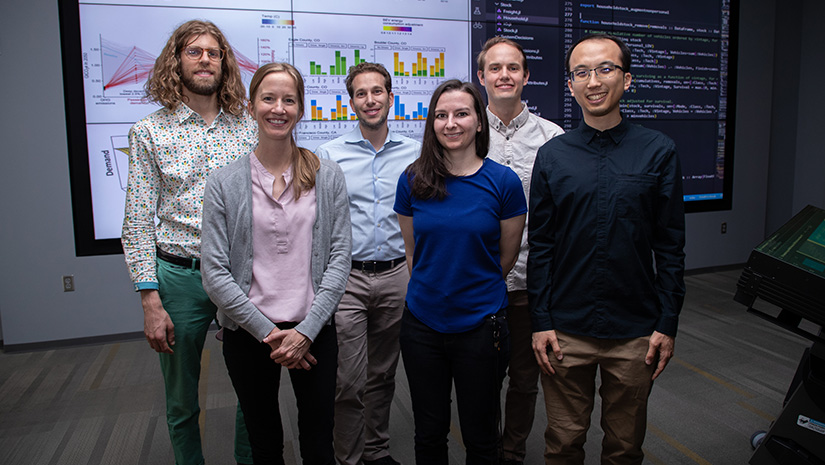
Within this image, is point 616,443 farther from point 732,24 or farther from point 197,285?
point 732,24

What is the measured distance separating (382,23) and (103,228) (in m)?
2.35

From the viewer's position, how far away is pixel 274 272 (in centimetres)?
148

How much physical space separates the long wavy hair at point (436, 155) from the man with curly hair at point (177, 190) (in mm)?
635

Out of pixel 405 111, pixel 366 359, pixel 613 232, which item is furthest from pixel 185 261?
pixel 405 111

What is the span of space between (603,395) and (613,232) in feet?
1.68

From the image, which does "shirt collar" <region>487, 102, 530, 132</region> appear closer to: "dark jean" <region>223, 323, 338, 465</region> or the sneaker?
"dark jean" <region>223, 323, 338, 465</region>

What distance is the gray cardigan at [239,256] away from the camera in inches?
55.8

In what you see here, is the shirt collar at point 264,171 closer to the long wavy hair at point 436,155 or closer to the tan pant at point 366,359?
the long wavy hair at point 436,155

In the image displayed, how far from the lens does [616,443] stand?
154 cm

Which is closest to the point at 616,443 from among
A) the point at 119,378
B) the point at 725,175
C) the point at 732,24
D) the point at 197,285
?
the point at 197,285

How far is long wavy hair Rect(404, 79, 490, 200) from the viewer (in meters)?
1.56

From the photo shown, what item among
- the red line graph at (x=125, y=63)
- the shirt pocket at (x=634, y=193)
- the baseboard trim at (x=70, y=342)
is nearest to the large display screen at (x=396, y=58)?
the red line graph at (x=125, y=63)

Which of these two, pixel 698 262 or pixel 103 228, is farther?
pixel 698 262

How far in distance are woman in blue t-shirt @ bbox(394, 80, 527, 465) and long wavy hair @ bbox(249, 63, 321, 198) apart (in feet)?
1.01
